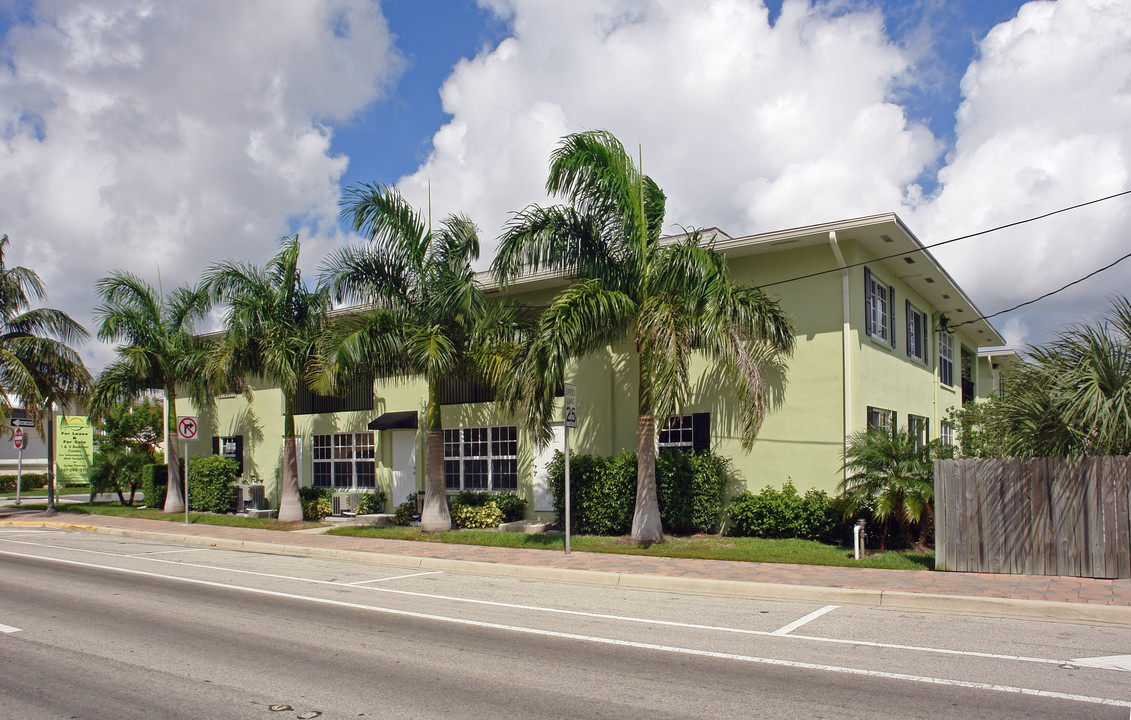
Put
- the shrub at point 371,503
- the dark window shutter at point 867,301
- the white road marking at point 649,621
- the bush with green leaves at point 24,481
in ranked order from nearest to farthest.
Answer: the white road marking at point 649,621 < the dark window shutter at point 867,301 < the shrub at point 371,503 < the bush with green leaves at point 24,481

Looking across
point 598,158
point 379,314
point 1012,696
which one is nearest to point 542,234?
point 598,158

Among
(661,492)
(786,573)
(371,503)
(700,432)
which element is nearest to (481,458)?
(371,503)

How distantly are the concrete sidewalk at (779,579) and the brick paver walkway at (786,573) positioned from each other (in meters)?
0.01

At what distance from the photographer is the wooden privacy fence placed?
10320mm

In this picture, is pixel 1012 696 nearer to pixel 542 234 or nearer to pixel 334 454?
pixel 542 234

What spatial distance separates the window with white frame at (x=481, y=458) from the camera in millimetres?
19656

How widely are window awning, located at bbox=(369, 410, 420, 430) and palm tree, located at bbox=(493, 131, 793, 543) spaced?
7.33 meters

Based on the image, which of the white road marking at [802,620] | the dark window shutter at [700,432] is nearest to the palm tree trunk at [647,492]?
the dark window shutter at [700,432]

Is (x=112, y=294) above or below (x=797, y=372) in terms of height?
above

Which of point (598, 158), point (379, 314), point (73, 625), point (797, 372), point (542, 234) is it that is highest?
point (598, 158)

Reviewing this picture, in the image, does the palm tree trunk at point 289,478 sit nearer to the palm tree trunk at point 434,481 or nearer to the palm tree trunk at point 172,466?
the palm tree trunk at point 434,481

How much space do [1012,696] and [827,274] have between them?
10997 mm

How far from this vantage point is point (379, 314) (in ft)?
54.2

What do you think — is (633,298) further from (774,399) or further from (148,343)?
(148,343)
